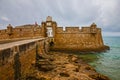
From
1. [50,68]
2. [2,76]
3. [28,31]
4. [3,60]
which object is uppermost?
[28,31]

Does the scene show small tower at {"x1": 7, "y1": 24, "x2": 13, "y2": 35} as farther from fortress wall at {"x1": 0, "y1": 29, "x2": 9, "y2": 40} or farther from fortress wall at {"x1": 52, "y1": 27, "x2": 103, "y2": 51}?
fortress wall at {"x1": 52, "y1": 27, "x2": 103, "y2": 51}

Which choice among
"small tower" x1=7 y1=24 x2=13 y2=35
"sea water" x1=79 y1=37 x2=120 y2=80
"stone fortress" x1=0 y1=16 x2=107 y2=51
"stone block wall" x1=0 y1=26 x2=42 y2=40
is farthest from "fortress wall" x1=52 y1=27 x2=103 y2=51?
"small tower" x1=7 y1=24 x2=13 y2=35

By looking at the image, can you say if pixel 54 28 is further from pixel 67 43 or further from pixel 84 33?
pixel 84 33

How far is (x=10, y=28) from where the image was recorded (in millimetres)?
22078

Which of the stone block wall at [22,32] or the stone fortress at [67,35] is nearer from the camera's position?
the stone fortress at [67,35]

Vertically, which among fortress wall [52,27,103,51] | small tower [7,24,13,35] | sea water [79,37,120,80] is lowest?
sea water [79,37,120,80]

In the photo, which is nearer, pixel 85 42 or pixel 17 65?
pixel 17 65

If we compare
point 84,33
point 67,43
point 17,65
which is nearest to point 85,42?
point 84,33

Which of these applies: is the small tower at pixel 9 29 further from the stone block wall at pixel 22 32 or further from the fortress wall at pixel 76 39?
the fortress wall at pixel 76 39

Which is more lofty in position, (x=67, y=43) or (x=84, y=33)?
(x=84, y=33)

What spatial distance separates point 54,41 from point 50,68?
13.4m

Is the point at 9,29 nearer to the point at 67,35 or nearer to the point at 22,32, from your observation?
the point at 22,32

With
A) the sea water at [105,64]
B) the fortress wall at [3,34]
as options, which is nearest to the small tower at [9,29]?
the fortress wall at [3,34]

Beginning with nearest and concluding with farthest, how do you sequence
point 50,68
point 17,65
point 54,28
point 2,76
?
point 2,76
point 17,65
point 50,68
point 54,28
